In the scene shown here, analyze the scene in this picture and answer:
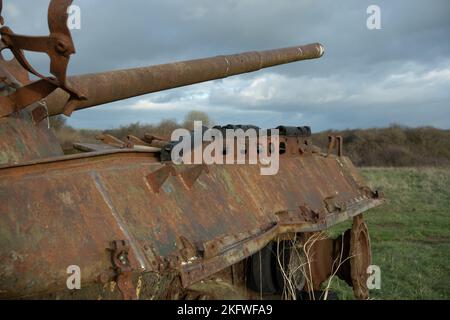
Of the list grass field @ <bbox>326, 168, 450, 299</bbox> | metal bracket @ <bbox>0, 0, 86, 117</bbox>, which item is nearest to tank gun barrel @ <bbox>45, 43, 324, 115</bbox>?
metal bracket @ <bbox>0, 0, 86, 117</bbox>

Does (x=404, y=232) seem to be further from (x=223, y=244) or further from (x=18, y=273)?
(x=18, y=273)

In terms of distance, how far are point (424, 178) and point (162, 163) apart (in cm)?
2009

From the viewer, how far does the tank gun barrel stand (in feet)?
13.1

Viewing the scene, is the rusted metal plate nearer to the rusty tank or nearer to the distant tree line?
the rusty tank

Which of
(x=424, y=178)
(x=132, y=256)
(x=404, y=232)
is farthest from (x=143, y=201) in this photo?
(x=424, y=178)

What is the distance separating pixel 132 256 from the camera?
2.66 meters

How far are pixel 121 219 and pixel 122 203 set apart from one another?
0.11 m

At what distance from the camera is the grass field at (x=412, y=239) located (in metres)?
7.46
